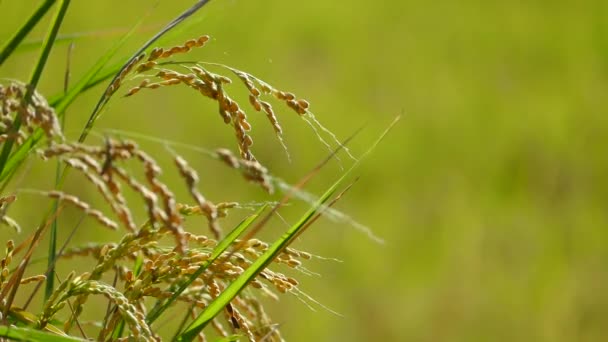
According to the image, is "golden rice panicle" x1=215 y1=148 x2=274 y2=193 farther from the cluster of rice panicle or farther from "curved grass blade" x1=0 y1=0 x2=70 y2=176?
"curved grass blade" x1=0 y1=0 x2=70 y2=176

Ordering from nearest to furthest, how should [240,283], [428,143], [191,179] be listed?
1. [191,179]
2. [240,283]
3. [428,143]

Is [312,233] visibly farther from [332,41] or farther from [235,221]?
[332,41]

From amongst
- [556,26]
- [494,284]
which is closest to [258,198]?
[494,284]

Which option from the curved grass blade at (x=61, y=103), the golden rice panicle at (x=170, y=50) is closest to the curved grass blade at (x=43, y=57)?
the curved grass blade at (x=61, y=103)

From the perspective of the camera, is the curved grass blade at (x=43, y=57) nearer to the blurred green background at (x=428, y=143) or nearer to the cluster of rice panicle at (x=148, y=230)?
the cluster of rice panicle at (x=148, y=230)

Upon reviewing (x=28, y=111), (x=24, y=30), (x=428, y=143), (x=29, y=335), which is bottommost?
(x=29, y=335)

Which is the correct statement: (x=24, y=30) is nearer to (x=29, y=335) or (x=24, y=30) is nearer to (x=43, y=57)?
(x=43, y=57)

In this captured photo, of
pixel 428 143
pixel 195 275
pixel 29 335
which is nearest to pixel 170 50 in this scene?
pixel 195 275
